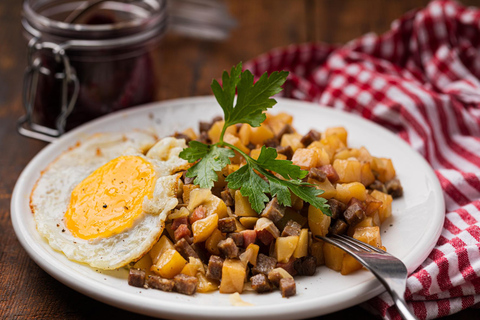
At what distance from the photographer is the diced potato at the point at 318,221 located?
364 centimetres

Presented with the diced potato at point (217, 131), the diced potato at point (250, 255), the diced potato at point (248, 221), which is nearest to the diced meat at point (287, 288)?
the diced potato at point (250, 255)

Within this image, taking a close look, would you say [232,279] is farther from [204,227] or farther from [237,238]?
[204,227]

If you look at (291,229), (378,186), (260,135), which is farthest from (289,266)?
(260,135)

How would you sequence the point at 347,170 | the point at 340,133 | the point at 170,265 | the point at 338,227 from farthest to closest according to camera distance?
the point at 340,133
the point at 347,170
the point at 338,227
the point at 170,265

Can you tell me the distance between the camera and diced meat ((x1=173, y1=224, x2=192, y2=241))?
3566mm

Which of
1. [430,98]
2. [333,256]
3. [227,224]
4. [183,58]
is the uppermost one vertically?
[227,224]

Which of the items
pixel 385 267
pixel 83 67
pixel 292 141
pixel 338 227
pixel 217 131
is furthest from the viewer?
pixel 83 67

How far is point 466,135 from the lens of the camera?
5402mm

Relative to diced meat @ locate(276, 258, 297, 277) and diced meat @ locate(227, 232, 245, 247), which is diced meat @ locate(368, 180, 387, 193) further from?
diced meat @ locate(227, 232, 245, 247)

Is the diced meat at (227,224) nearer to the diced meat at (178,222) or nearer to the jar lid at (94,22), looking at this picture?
the diced meat at (178,222)

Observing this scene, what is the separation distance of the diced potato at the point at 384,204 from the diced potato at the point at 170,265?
1422 millimetres

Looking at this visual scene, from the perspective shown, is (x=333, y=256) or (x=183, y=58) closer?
(x=333, y=256)

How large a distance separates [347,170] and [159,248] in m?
1.42

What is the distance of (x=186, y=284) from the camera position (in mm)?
3334
